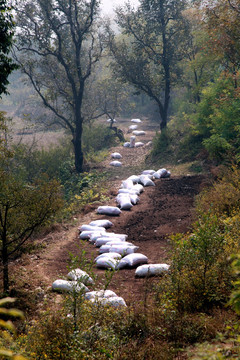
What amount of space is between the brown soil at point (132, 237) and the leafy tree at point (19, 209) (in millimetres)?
616

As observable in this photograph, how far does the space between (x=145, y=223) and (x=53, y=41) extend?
34.4 ft

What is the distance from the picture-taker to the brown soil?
193 inches

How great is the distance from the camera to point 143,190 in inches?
415

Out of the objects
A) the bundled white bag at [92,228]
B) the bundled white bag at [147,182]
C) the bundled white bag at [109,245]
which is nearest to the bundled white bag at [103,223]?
the bundled white bag at [92,228]

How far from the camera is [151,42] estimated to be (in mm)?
16484

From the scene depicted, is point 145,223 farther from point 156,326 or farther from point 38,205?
point 156,326

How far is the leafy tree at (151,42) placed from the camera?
16.0 meters

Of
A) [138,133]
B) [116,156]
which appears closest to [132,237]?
[116,156]

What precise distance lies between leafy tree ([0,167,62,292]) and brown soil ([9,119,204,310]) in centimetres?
62

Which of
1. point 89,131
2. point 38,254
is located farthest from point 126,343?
point 89,131

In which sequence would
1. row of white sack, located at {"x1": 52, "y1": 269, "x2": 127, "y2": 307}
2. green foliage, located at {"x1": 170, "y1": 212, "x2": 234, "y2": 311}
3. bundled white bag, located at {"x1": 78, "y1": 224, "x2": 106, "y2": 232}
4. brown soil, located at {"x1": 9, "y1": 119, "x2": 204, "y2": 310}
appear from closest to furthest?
1. row of white sack, located at {"x1": 52, "y1": 269, "x2": 127, "y2": 307}
2. green foliage, located at {"x1": 170, "y1": 212, "x2": 234, "y2": 311}
3. brown soil, located at {"x1": 9, "y1": 119, "x2": 204, "y2": 310}
4. bundled white bag, located at {"x1": 78, "y1": 224, "x2": 106, "y2": 232}

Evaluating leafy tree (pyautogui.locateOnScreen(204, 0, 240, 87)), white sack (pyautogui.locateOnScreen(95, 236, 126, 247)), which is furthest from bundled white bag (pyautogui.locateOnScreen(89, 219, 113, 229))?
leafy tree (pyautogui.locateOnScreen(204, 0, 240, 87))

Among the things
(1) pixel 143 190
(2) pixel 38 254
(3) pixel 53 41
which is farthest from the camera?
(3) pixel 53 41

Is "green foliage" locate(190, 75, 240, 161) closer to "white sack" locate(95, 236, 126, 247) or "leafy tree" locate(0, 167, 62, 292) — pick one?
"white sack" locate(95, 236, 126, 247)
